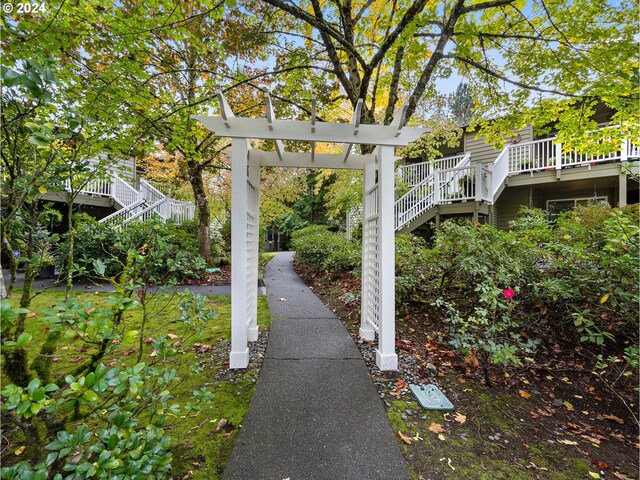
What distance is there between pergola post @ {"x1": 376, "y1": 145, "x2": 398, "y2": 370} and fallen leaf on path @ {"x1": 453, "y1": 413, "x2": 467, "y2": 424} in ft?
2.43

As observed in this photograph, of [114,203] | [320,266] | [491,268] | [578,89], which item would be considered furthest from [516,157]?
[114,203]

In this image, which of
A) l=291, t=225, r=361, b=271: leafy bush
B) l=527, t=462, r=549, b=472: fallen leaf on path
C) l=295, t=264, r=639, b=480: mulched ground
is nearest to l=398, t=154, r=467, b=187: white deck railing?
l=291, t=225, r=361, b=271: leafy bush

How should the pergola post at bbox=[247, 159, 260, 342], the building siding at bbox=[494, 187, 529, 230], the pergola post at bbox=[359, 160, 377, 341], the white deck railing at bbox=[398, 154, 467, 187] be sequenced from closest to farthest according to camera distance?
the pergola post at bbox=[247, 159, 260, 342], the pergola post at bbox=[359, 160, 377, 341], the building siding at bbox=[494, 187, 529, 230], the white deck railing at bbox=[398, 154, 467, 187]

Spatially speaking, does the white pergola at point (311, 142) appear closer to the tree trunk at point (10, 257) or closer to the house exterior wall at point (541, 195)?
the tree trunk at point (10, 257)

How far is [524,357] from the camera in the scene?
3006mm

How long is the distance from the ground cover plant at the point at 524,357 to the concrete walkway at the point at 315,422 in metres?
0.19

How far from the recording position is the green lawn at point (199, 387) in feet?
5.86

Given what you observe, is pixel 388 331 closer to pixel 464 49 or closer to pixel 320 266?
pixel 464 49

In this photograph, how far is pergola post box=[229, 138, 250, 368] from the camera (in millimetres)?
2898

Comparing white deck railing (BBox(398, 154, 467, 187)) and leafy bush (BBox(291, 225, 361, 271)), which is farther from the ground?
white deck railing (BBox(398, 154, 467, 187))

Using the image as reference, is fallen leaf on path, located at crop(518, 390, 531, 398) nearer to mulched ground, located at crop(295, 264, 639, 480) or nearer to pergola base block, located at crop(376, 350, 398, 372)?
mulched ground, located at crop(295, 264, 639, 480)

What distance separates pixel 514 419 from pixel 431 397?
2.09 feet

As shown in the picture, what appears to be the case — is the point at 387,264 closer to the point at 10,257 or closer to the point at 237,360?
the point at 237,360

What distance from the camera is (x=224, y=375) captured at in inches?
112
